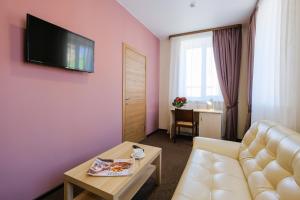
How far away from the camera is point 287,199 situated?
762mm

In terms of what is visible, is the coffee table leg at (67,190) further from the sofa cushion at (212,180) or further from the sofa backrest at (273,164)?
the sofa backrest at (273,164)

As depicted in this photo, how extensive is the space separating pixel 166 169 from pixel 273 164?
139 cm

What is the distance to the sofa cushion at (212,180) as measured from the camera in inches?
40.2

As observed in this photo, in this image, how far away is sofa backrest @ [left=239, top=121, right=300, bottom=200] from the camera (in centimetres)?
82

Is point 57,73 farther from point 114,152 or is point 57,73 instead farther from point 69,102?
point 114,152

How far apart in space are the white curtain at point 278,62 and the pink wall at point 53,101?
2.19 m

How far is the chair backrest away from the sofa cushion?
1584mm

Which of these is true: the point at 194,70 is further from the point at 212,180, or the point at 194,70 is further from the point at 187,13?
the point at 212,180

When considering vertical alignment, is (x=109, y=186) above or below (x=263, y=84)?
below

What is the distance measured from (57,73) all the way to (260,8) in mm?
3002

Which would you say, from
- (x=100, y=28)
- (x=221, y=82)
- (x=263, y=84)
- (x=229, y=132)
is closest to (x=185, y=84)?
(x=221, y=82)

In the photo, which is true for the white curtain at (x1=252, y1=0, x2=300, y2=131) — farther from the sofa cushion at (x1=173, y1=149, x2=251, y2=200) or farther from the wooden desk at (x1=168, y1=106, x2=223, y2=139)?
the wooden desk at (x1=168, y1=106, x2=223, y2=139)

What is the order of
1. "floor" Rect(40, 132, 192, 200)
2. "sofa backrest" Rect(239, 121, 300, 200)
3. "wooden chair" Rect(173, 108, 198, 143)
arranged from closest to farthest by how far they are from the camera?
"sofa backrest" Rect(239, 121, 300, 200) < "floor" Rect(40, 132, 192, 200) < "wooden chair" Rect(173, 108, 198, 143)

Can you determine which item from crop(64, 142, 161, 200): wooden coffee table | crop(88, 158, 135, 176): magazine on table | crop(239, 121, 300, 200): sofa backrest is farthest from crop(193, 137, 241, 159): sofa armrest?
crop(88, 158, 135, 176): magazine on table
